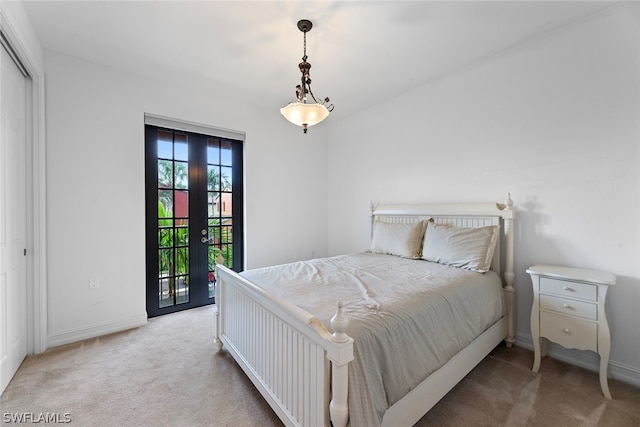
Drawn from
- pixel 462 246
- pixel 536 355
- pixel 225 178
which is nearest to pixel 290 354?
pixel 462 246

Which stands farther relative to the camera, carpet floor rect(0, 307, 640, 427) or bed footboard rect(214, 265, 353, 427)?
carpet floor rect(0, 307, 640, 427)

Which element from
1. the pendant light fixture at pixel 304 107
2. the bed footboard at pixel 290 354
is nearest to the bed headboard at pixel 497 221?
the pendant light fixture at pixel 304 107

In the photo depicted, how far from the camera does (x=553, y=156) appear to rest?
222cm

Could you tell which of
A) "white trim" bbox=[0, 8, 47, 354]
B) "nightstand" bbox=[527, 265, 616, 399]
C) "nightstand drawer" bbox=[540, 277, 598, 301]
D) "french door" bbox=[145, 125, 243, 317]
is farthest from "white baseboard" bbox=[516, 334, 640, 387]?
"white trim" bbox=[0, 8, 47, 354]

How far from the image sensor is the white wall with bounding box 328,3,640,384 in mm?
1910

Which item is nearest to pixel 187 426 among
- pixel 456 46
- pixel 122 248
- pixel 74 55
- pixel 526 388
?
pixel 122 248

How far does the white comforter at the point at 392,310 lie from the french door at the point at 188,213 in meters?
1.53

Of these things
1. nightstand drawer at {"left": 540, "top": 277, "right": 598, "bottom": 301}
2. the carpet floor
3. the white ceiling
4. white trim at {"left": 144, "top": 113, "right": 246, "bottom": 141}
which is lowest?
the carpet floor

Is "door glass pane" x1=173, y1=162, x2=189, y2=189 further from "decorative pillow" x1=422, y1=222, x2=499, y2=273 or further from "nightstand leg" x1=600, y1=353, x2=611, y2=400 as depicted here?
"nightstand leg" x1=600, y1=353, x2=611, y2=400

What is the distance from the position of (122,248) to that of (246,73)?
220 centimetres

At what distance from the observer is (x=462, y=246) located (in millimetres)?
2361

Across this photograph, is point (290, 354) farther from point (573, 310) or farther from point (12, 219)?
point (12, 219)

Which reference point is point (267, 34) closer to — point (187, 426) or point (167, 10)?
point (167, 10)

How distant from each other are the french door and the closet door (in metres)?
0.95
